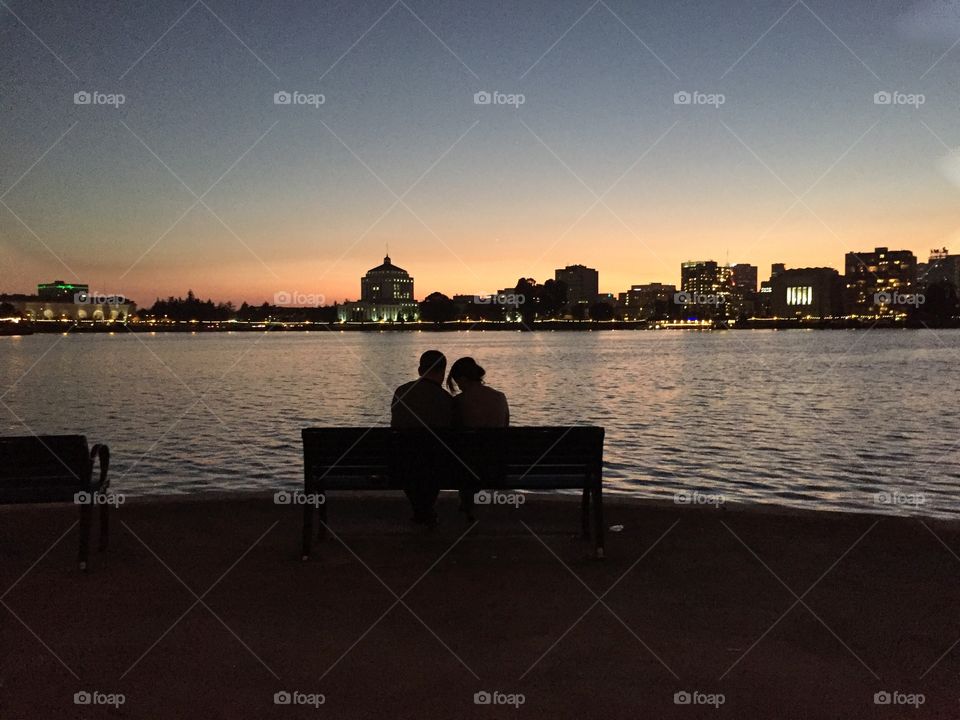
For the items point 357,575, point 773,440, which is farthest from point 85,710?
point 773,440

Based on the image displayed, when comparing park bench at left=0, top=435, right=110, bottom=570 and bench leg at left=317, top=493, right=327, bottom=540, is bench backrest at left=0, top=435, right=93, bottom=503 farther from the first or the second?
bench leg at left=317, top=493, right=327, bottom=540

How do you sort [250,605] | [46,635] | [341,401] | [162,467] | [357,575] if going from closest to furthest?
1. [46,635]
2. [250,605]
3. [357,575]
4. [162,467]
5. [341,401]

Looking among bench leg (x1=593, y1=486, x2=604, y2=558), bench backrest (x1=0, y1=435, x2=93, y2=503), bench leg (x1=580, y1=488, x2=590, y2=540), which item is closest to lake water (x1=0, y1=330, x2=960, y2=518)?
bench leg (x1=580, y1=488, x2=590, y2=540)

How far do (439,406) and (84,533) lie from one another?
10.2 ft

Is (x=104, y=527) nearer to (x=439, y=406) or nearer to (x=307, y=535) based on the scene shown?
(x=307, y=535)

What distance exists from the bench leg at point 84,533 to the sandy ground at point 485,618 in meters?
0.12

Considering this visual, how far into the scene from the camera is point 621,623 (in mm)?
5570

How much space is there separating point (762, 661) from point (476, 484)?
2.84 m

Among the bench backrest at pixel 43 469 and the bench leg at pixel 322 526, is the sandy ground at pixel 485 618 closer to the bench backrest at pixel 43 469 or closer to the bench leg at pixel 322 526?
the bench leg at pixel 322 526

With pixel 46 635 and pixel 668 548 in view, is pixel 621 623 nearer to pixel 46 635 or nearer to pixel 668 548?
pixel 668 548

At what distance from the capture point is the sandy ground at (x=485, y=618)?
4.54m

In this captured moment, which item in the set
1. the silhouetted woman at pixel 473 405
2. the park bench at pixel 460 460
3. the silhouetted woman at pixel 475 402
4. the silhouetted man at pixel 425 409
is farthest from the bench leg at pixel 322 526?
the silhouetted woman at pixel 475 402

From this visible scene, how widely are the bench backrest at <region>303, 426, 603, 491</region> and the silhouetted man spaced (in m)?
0.59

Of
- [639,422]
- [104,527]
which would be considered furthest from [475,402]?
[639,422]
